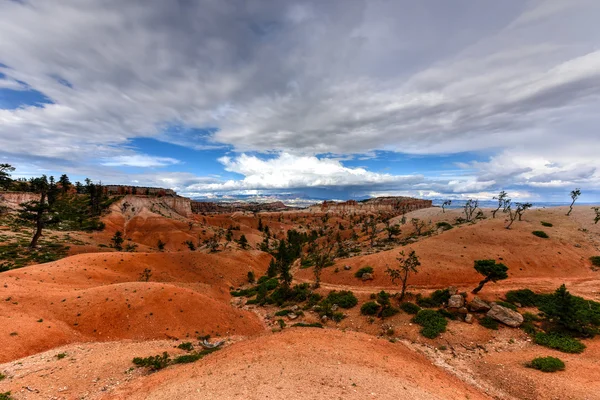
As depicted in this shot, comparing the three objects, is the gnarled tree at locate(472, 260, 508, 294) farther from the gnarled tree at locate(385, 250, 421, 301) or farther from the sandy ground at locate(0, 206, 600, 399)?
the gnarled tree at locate(385, 250, 421, 301)

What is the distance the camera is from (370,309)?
36969 mm

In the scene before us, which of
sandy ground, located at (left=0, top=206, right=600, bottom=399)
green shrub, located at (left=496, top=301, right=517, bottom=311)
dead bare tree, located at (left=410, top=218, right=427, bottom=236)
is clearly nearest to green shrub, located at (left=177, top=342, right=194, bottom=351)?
sandy ground, located at (left=0, top=206, right=600, bottom=399)

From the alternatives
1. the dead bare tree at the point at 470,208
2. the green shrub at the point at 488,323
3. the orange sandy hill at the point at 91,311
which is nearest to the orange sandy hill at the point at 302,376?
the orange sandy hill at the point at 91,311

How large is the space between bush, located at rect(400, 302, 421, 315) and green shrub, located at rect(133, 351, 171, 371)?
1211 inches

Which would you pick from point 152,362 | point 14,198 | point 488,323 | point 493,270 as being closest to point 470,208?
point 493,270

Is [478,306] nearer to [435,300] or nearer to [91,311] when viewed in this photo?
[435,300]

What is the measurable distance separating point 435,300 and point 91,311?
45.9 metres

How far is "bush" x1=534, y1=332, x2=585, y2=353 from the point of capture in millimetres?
25328

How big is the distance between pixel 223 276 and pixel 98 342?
33.4 meters

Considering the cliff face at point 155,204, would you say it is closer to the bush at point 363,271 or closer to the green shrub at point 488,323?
the bush at point 363,271

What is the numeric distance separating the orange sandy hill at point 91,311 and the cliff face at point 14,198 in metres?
102

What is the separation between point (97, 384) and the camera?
17688 mm

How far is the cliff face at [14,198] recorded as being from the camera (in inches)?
4115

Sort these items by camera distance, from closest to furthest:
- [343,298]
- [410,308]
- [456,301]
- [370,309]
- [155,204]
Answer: [456,301], [410,308], [370,309], [343,298], [155,204]
